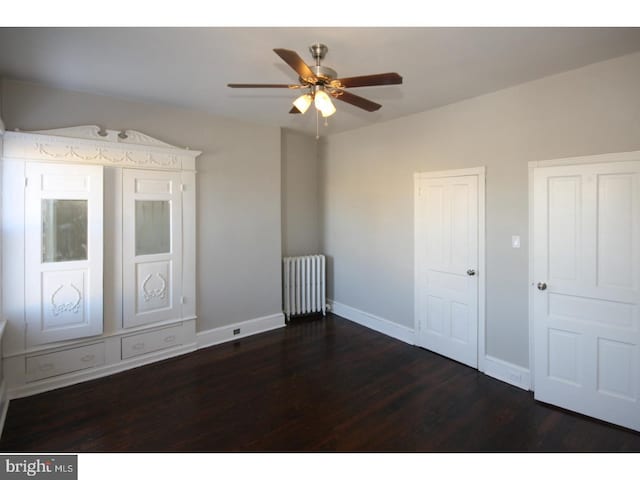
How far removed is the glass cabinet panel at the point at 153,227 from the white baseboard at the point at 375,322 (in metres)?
2.67

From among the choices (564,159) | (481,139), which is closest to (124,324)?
(481,139)

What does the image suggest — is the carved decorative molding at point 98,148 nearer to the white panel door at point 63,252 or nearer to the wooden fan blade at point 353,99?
the white panel door at point 63,252

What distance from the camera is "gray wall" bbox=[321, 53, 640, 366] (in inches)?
97.9

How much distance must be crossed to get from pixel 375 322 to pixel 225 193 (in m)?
2.67

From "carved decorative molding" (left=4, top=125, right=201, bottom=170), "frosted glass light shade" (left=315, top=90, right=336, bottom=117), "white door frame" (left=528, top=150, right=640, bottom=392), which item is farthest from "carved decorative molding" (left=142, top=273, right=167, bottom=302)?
"white door frame" (left=528, top=150, right=640, bottom=392)

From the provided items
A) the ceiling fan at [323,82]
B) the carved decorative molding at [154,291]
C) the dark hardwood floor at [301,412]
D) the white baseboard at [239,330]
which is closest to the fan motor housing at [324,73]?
the ceiling fan at [323,82]

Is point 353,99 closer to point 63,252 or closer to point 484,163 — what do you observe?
point 484,163

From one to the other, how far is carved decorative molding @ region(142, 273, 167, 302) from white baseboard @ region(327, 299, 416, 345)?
2.57 metres

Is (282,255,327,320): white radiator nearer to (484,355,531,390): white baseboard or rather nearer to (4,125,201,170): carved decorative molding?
(4,125,201,170): carved decorative molding

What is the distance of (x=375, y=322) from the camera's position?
4434 millimetres

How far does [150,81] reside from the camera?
9.31ft
